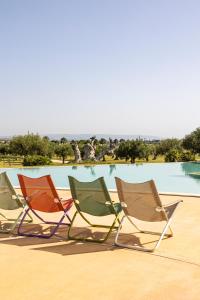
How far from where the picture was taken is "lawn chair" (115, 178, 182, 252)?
15.6 feet

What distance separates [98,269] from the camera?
4008 millimetres

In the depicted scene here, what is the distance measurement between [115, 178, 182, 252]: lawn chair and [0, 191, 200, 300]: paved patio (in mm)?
304

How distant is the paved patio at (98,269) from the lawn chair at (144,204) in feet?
1.00

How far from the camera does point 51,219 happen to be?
6.70 meters

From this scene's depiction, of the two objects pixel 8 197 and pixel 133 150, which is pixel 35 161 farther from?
pixel 8 197

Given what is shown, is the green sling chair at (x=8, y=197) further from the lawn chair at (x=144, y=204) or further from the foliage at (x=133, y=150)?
the foliage at (x=133, y=150)

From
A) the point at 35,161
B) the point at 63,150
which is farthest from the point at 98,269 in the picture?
the point at 63,150

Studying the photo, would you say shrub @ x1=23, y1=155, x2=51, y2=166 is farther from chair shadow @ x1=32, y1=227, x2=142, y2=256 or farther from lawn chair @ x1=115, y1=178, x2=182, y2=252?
lawn chair @ x1=115, y1=178, x2=182, y2=252

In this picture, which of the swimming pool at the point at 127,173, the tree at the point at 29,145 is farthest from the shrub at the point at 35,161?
the tree at the point at 29,145

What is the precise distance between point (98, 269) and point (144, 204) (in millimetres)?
1215

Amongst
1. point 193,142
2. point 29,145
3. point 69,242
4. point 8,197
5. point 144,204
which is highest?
point 144,204

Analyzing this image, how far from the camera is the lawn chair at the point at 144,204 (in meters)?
4.76

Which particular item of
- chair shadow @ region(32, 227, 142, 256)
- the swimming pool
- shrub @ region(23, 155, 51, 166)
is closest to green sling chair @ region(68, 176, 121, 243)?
chair shadow @ region(32, 227, 142, 256)

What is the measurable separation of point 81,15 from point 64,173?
30.6 ft
